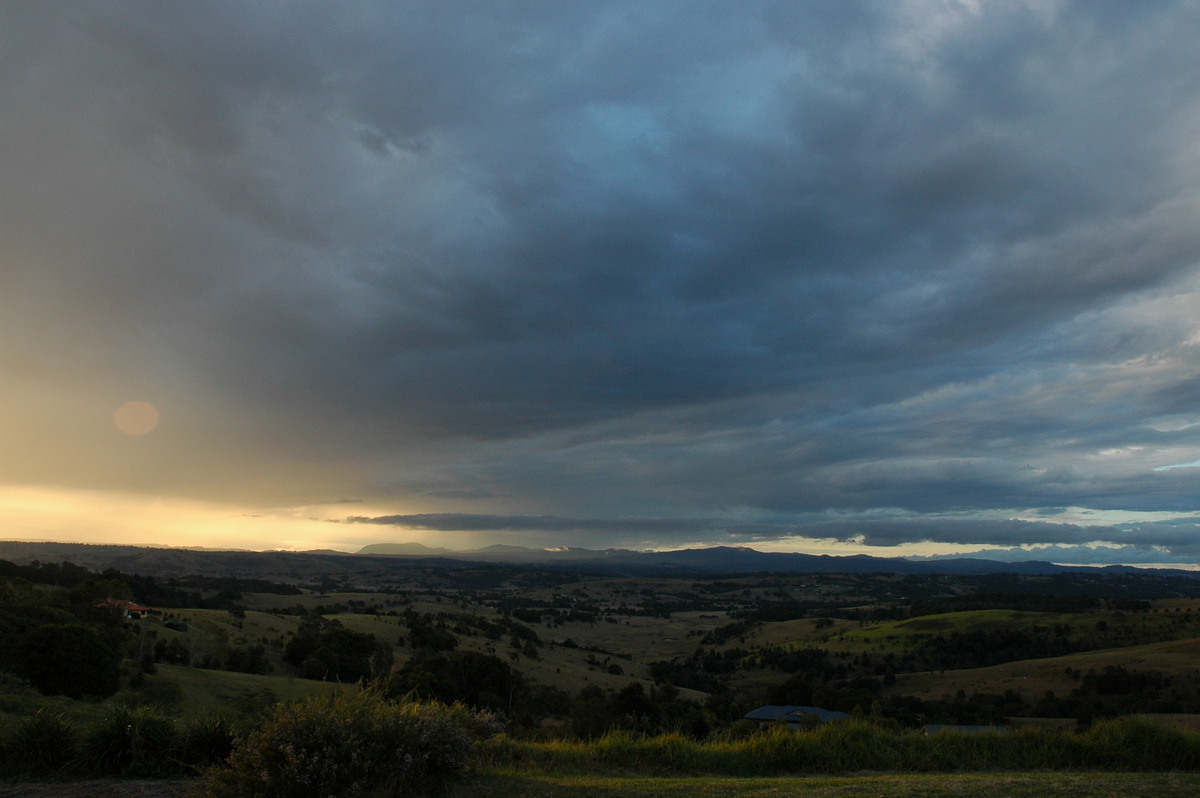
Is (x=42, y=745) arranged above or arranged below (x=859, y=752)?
above

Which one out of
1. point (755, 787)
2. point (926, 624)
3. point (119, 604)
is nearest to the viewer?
point (755, 787)

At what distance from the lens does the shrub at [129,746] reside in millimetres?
9852

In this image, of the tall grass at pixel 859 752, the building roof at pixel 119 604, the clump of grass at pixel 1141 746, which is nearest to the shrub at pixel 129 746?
the tall grass at pixel 859 752

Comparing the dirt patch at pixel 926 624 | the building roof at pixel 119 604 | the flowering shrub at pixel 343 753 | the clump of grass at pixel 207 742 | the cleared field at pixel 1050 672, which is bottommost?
the dirt patch at pixel 926 624

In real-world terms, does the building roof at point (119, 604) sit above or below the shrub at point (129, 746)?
below

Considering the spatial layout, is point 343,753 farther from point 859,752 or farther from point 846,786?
point 859,752

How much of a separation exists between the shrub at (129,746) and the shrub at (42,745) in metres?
0.29

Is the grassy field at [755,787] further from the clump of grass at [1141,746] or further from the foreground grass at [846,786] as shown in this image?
the clump of grass at [1141,746]

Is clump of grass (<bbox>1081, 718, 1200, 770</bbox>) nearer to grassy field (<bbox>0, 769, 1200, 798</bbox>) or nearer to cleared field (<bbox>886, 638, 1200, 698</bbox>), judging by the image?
grassy field (<bbox>0, 769, 1200, 798</bbox>)

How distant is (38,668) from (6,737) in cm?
2263

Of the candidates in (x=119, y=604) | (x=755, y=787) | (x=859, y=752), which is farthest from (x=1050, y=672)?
(x=119, y=604)

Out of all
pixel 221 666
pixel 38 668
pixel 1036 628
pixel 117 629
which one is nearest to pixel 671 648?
pixel 1036 628

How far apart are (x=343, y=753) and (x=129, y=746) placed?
15.4 feet

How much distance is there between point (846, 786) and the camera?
904 centimetres
